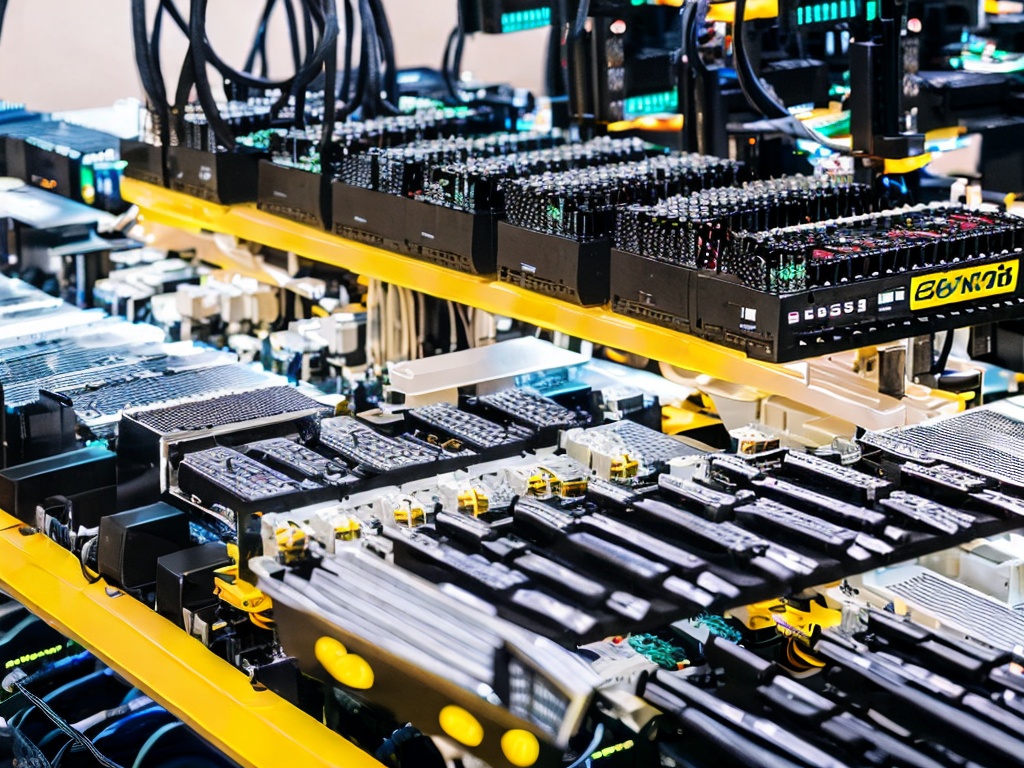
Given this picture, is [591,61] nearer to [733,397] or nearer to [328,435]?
[733,397]

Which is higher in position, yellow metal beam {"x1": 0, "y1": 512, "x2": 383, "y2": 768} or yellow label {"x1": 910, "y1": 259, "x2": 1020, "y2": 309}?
yellow label {"x1": 910, "y1": 259, "x2": 1020, "y2": 309}

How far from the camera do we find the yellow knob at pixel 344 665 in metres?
2.57

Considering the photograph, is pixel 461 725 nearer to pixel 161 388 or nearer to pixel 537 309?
pixel 537 309

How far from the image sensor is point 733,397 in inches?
150

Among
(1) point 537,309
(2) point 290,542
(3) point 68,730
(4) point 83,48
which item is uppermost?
(4) point 83,48

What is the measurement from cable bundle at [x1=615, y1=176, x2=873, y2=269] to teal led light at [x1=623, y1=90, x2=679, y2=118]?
141 centimetres

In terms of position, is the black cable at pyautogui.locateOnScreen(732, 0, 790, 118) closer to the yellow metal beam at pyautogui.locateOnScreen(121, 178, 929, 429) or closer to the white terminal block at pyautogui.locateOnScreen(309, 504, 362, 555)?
the yellow metal beam at pyautogui.locateOnScreen(121, 178, 929, 429)

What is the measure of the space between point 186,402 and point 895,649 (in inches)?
73.2

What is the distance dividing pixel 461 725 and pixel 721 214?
142 cm

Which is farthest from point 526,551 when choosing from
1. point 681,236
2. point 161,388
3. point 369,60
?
point 369,60

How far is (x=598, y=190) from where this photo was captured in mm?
3693

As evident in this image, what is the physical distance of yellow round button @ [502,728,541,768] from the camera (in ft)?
7.55

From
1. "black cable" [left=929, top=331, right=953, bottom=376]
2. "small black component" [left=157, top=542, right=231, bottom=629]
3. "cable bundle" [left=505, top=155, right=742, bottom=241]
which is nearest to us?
"small black component" [left=157, top=542, right=231, bottom=629]

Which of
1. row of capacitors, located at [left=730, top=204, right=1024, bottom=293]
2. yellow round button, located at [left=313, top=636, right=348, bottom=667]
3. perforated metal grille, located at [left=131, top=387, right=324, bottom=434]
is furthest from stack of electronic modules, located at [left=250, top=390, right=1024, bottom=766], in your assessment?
perforated metal grille, located at [left=131, top=387, right=324, bottom=434]
